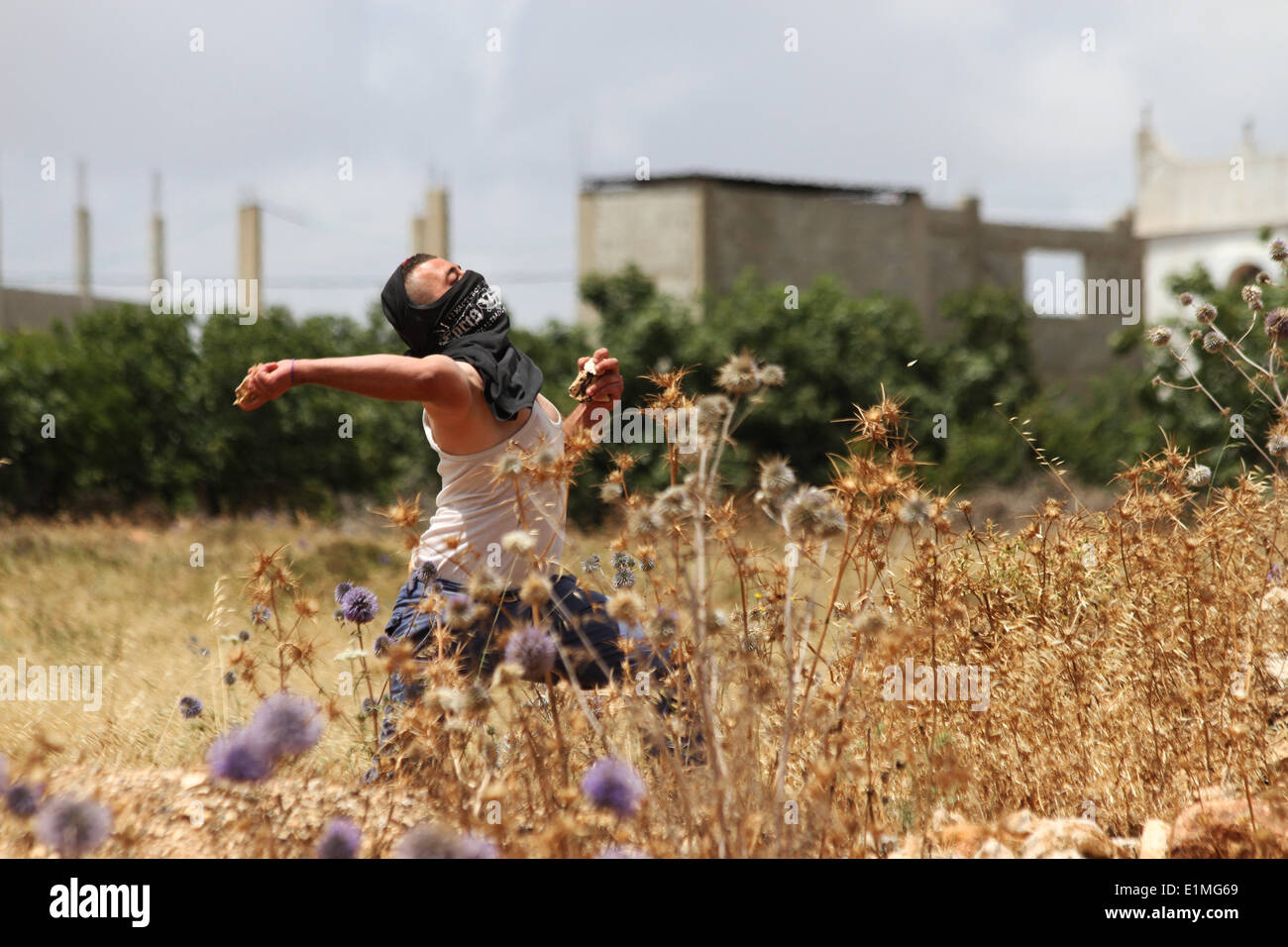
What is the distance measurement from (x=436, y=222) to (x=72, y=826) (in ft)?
95.0

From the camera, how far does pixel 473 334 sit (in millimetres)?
3416

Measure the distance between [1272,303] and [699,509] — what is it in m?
12.2

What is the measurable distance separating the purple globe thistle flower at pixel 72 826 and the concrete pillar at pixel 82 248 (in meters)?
36.1

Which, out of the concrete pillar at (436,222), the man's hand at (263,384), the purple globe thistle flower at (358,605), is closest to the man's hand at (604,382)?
the purple globe thistle flower at (358,605)

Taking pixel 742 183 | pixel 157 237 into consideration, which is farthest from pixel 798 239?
pixel 157 237

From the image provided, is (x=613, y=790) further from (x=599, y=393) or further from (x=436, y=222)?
(x=436, y=222)

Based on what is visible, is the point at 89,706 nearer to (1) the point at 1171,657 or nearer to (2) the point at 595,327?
(1) the point at 1171,657

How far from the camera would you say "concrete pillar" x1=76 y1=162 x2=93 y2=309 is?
1382 inches

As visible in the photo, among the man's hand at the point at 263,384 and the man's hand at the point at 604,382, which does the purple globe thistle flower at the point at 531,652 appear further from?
the man's hand at the point at 604,382

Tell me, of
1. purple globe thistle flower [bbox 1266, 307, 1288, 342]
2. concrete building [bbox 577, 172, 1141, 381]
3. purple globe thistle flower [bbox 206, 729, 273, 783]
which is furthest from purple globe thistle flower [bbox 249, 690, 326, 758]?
concrete building [bbox 577, 172, 1141, 381]

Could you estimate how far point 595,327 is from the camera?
69.6ft

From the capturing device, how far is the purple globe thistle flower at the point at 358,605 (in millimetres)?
3158
